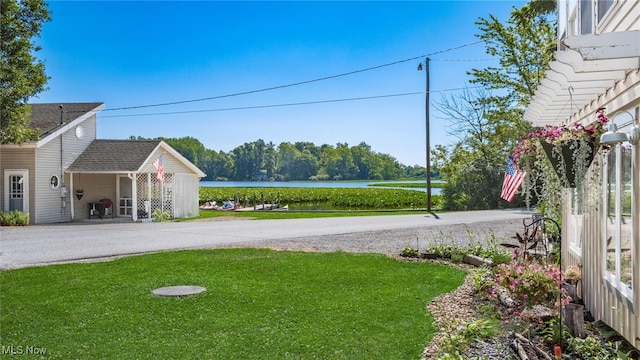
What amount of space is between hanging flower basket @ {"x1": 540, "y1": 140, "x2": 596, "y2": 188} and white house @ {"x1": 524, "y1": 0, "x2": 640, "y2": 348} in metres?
0.25

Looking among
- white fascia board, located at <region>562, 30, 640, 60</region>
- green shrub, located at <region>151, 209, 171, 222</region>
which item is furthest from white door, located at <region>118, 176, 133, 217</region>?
white fascia board, located at <region>562, 30, 640, 60</region>

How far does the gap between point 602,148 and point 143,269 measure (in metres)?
7.30

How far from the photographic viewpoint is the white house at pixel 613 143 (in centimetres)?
359

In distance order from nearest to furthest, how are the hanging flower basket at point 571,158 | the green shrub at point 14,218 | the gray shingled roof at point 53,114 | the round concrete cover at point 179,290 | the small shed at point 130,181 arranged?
the hanging flower basket at point 571,158 → the round concrete cover at point 179,290 → the green shrub at point 14,218 → the gray shingled roof at point 53,114 → the small shed at point 130,181

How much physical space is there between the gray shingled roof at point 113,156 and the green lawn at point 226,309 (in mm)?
12257

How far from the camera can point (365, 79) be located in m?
29.4

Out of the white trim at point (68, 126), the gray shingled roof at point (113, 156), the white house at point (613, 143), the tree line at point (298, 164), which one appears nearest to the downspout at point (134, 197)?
the gray shingled roof at point (113, 156)

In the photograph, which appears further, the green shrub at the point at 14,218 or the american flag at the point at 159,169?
the american flag at the point at 159,169

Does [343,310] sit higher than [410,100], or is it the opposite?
[410,100]

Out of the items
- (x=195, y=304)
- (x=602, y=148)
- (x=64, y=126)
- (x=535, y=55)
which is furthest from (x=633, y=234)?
(x=535, y=55)

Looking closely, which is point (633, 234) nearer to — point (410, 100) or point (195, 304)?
point (195, 304)

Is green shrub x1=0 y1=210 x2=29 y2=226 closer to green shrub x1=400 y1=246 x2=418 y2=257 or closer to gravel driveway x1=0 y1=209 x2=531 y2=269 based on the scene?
gravel driveway x1=0 y1=209 x2=531 y2=269

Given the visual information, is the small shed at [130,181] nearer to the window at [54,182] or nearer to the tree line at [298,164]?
the window at [54,182]

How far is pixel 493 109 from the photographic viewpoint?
2748 cm
